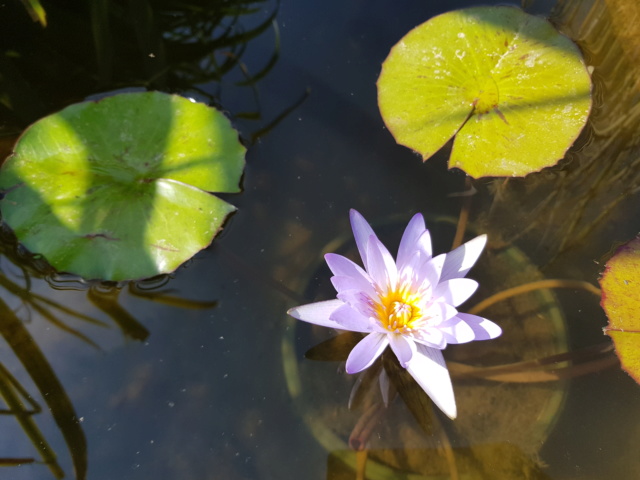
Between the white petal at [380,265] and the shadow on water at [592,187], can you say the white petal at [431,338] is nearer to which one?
the white petal at [380,265]

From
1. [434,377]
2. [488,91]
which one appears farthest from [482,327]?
[488,91]

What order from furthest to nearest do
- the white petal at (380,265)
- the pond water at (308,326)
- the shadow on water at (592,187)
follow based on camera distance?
1. the shadow on water at (592,187)
2. the pond water at (308,326)
3. the white petal at (380,265)

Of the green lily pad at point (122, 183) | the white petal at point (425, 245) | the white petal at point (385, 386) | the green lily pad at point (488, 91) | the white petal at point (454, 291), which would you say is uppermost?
the green lily pad at point (488, 91)

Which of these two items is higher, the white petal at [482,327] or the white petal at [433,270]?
the white petal at [433,270]

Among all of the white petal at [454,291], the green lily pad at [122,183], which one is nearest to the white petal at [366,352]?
the white petal at [454,291]

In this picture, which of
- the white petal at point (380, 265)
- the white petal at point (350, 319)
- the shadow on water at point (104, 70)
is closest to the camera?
the white petal at point (350, 319)

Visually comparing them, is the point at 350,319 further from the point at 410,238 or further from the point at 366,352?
the point at 410,238
